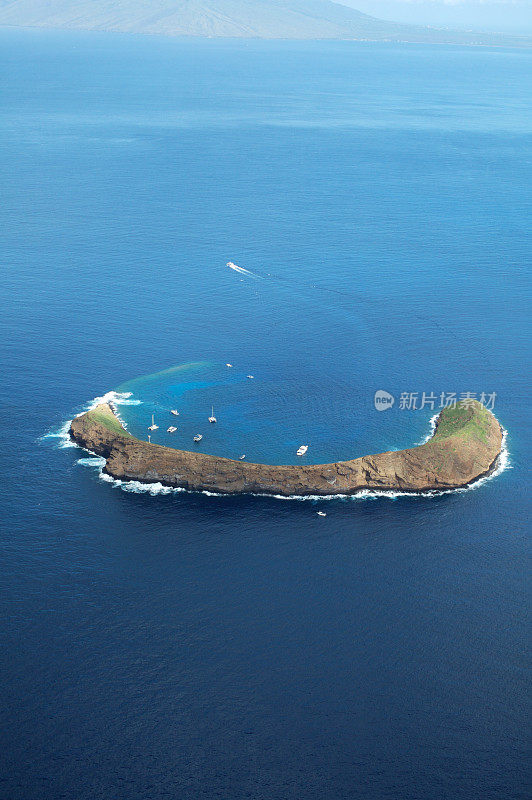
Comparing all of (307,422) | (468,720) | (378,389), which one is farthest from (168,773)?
(378,389)

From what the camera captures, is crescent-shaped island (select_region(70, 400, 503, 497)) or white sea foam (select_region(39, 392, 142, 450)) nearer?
crescent-shaped island (select_region(70, 400, 503, 497))

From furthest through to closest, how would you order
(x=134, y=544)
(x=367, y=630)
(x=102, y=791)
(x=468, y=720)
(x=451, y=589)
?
1. (x=134, y=544)
2. (x=451, y=589)
3. (x=367, y=630)
4. (x=468, y=720)
5. (x=102, y=791)

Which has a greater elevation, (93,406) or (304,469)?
(93,406)

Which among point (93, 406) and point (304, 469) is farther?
point (93, 406)

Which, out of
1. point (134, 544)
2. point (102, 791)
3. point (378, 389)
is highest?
point (378, 389)

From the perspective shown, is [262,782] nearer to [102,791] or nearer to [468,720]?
[102,791]

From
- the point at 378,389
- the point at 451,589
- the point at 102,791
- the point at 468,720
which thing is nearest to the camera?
the point at 102,791

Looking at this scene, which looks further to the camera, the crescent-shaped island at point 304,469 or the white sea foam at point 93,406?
the white sea foam at point 93,406

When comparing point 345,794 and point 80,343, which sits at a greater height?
point 80,343
